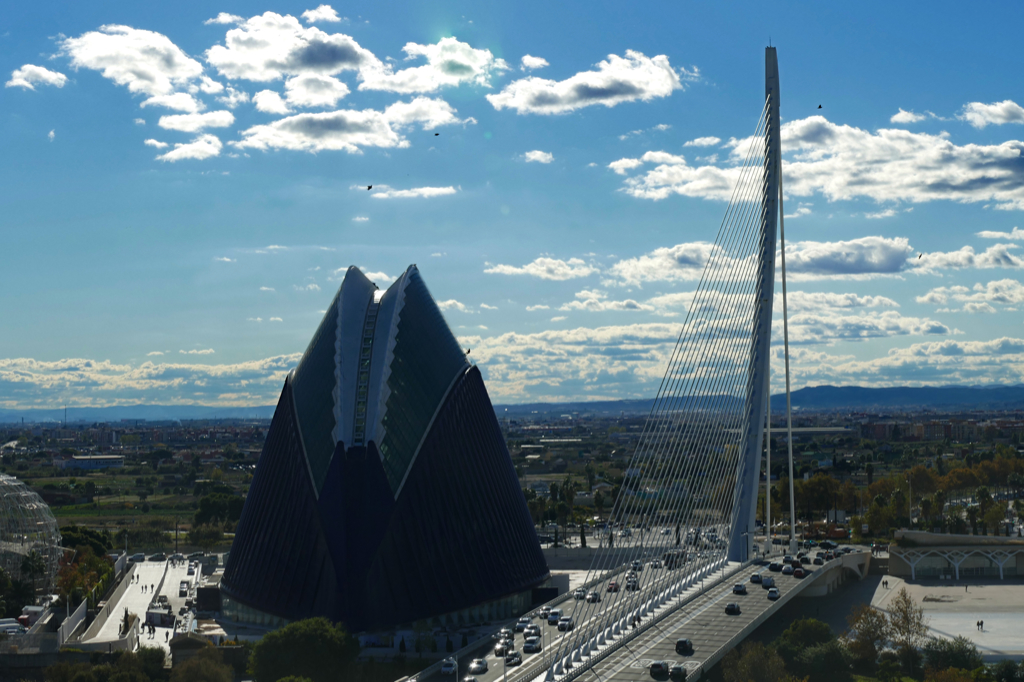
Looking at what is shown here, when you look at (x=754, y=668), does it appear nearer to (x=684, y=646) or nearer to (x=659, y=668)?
(x=684, y=646)

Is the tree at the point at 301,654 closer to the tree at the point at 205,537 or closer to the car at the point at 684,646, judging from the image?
the car at the point at 684,646

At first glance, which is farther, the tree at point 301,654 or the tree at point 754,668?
the tree at point 301,654

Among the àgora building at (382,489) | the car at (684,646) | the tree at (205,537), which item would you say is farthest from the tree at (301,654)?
the tree at (205,537)

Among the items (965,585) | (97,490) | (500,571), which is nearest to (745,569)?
(500,571)

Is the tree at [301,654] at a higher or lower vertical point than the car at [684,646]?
lower

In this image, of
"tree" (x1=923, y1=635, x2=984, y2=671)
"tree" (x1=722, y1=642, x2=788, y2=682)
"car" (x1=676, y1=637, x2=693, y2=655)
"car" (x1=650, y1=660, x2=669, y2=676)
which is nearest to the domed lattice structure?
"car" (x1=676, y1=637, x2=693, y2=655)

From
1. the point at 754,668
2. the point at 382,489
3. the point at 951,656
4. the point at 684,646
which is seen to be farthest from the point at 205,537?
the point at 951,656
